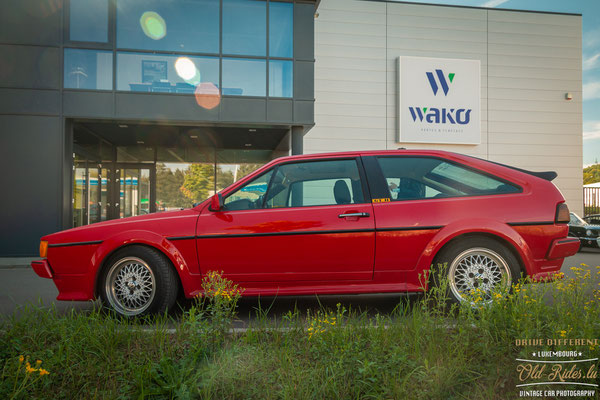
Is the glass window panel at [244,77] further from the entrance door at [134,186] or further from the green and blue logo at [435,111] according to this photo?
the entrance door at [134,186]

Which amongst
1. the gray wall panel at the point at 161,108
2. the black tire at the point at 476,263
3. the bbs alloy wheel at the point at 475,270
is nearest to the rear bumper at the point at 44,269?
the black tire at the point at 476,263

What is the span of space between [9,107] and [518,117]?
1720 centimetres

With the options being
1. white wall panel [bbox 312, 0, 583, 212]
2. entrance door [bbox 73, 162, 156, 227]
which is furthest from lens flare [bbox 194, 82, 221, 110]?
entrance door [bbox 73, 162, 156, 227]

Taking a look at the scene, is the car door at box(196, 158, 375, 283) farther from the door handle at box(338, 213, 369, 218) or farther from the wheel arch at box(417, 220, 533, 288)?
the wheel arch at box(417, 220, 533, 288)

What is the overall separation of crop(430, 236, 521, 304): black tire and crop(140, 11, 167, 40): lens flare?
10.0 m

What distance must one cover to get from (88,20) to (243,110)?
15.4ft

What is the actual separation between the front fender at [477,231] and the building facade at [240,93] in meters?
7.74

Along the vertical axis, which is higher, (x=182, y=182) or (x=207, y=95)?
(x=207, y=95)

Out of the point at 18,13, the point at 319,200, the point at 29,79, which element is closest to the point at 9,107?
the point at 29,79

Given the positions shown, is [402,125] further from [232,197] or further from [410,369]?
[410,369]

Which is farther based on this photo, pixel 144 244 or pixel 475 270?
pixel 144 244

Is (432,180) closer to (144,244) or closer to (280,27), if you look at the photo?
(144,244)

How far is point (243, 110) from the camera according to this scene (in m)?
10.6

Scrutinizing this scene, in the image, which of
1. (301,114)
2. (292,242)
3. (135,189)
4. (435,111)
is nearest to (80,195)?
(135,189)
